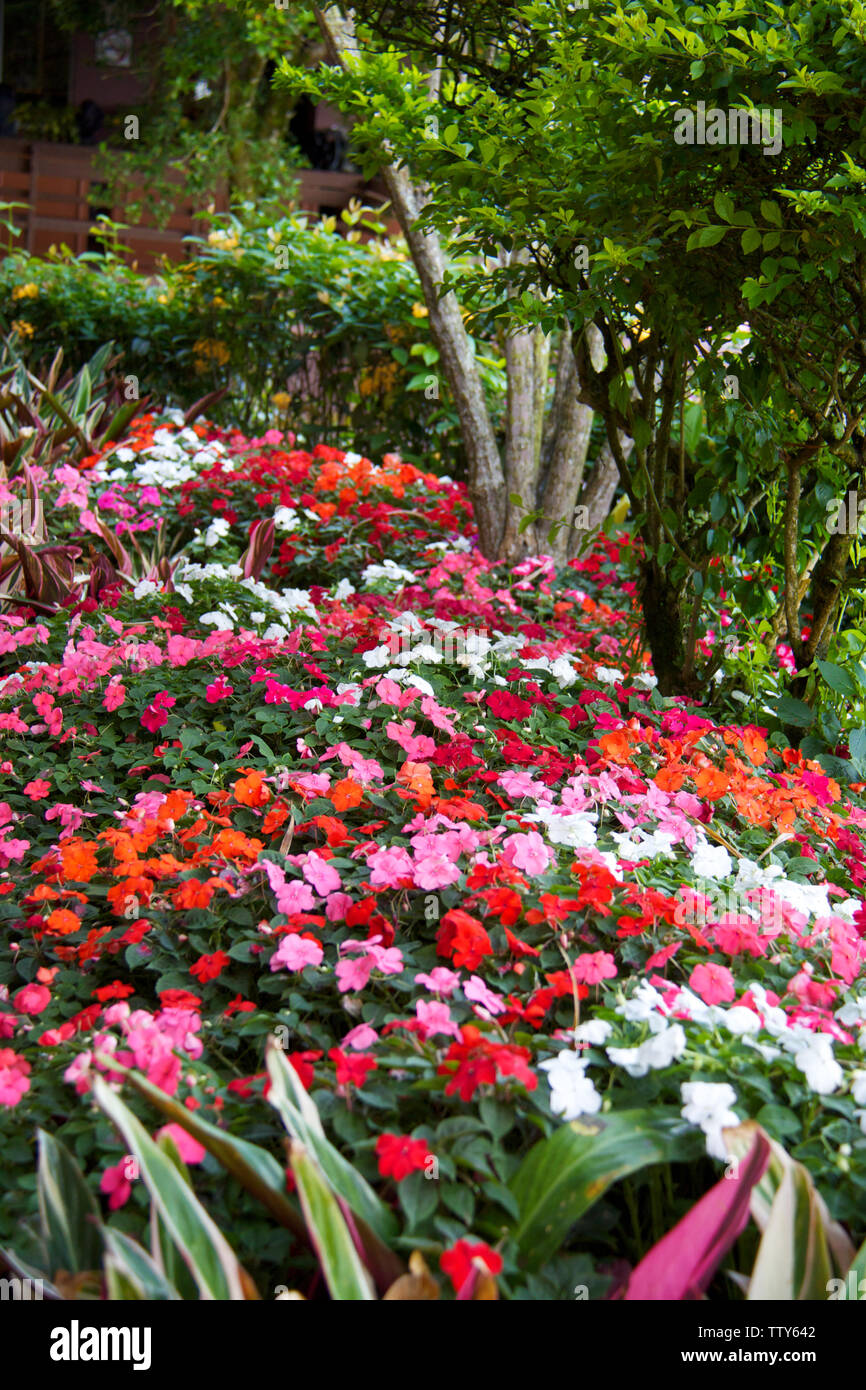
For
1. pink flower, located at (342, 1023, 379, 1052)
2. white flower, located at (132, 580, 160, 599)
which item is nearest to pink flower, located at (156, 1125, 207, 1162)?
Result: pink flower, located at (342, 1023, 379, 1052)

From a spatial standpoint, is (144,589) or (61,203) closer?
(144,589)

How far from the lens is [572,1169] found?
108 cm

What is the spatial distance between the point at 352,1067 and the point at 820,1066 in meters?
0.49

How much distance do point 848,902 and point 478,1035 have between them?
28.3 inches

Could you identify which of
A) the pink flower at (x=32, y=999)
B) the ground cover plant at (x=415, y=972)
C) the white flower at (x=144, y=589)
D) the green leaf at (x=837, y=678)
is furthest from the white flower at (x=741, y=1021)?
the white flower at (x=144, y=589)

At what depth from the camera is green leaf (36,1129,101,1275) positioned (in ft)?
3.57

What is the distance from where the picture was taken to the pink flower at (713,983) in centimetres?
133

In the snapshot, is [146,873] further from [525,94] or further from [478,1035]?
[525,94]

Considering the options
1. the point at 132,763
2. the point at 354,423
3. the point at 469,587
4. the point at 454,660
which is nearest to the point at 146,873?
the point at 132,763

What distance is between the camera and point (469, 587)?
10.1ft

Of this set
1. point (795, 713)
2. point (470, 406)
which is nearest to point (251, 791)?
point (795, 713)

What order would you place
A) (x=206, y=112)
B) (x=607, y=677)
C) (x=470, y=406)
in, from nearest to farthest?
(x=607, y=677)
(x=470, y=406)
(x=206, y=112)

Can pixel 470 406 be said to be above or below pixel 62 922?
above

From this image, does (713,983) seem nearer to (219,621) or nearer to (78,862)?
(78,862)
